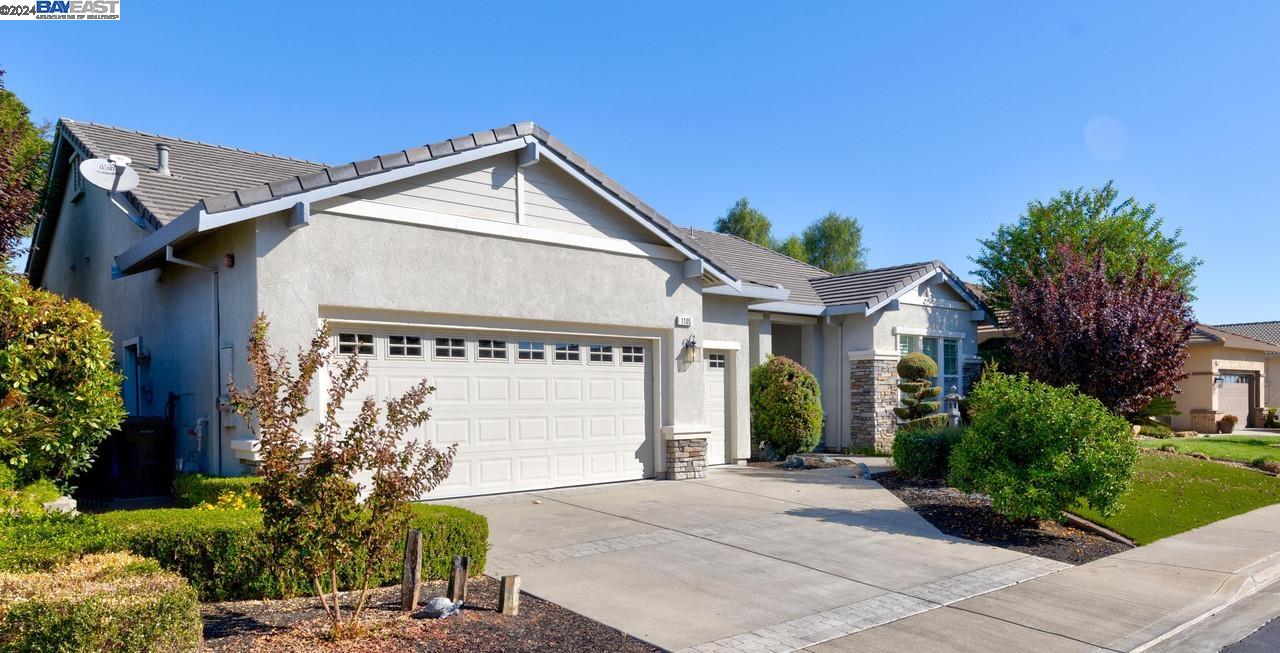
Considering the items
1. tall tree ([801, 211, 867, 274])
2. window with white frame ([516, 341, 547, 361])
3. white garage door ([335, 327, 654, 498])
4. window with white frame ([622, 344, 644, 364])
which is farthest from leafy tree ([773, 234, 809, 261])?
window with white frame ([516, 341, 547, 361])

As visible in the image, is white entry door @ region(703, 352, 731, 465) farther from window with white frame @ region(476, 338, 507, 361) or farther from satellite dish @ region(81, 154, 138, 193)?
satellite dish @ region(81, 154, 138, 193)

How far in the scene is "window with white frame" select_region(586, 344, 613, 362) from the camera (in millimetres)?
12750

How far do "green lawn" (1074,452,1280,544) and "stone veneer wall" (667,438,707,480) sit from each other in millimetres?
5393

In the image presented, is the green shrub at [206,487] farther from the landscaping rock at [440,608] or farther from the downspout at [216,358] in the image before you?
the landscaping rock at [440,608]

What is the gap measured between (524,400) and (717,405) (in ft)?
16.6

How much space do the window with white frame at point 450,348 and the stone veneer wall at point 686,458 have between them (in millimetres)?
3745

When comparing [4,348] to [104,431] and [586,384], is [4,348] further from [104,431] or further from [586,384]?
[586,384]

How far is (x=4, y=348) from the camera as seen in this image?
8.38 metres

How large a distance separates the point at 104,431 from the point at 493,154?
5666 millimetres

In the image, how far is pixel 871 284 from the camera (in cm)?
1944

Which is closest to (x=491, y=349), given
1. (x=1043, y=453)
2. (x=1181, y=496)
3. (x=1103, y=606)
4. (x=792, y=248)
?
(x=1043, y=453)

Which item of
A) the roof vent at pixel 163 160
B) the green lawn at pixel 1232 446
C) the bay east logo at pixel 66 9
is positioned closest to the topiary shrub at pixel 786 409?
the green lawn at pixel 1232 446

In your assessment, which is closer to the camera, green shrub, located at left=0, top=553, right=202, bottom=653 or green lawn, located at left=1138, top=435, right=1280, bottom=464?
green shrub, located at left=0, top=553, right=202, bottom=653

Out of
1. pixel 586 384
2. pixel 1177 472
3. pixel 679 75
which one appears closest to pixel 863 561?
pixel 586 384
